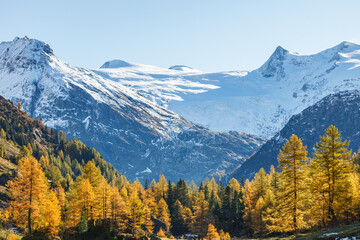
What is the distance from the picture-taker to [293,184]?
52281 mm

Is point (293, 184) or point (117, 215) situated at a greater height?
point (293, 184)

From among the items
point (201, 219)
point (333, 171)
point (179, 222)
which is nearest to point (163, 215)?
point (179, 222)

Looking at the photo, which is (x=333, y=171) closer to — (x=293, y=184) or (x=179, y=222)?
(x=293, y=184)

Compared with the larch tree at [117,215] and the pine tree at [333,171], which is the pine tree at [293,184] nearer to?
the pine tree at [333,171]

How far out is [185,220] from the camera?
119 metres

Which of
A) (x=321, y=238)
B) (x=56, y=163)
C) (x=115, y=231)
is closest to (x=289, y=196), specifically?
(x=321, y=238)

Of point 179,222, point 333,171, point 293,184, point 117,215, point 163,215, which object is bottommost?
point 117,215

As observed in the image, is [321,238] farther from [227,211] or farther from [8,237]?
[227,211]

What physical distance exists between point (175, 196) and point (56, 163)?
78.8 meters

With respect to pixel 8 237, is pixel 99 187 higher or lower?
higher

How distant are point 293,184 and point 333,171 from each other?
5.96 m

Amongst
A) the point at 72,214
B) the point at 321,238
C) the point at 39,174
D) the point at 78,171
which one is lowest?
the point at 321,238

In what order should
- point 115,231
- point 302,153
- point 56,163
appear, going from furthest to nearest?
1. point 56,163
2. point 115,231
3. point 302,153

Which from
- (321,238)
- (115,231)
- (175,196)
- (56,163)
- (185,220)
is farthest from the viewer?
(56,163)
